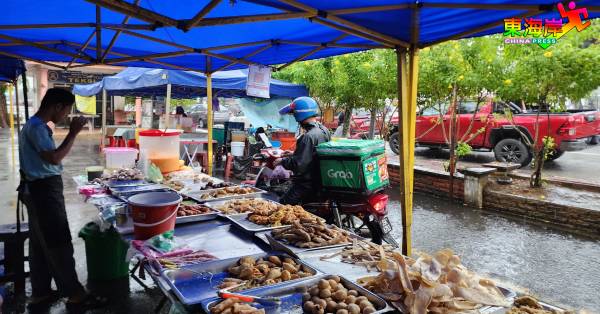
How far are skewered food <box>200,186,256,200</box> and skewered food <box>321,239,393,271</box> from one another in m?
2.05

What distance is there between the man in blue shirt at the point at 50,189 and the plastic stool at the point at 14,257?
0.68 metres

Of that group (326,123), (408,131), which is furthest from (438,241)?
(326,123)

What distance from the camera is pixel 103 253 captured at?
447cm

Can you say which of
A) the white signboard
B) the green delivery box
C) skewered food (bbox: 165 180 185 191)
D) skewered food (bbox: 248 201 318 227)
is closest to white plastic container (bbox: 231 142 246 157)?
the white signboard

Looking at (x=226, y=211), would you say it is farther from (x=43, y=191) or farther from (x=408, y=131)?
(x=408, y=131)

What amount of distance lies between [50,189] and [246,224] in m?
1.77

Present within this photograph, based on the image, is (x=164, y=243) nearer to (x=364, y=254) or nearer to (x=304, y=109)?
(x=364, y=254)

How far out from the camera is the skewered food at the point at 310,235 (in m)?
2.88

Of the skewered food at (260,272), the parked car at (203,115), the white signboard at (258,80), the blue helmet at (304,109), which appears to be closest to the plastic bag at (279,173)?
the white signboard at (258,80)

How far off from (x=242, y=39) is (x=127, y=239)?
284cm

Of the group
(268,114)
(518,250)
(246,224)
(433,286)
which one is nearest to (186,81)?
(268,114)

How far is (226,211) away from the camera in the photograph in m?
3.87

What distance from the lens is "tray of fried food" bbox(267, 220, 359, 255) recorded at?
2832 millimetres

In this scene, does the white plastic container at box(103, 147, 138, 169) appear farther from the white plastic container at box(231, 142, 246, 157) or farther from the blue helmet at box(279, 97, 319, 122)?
the white plastic container at box(231, 142, 246, 157)
